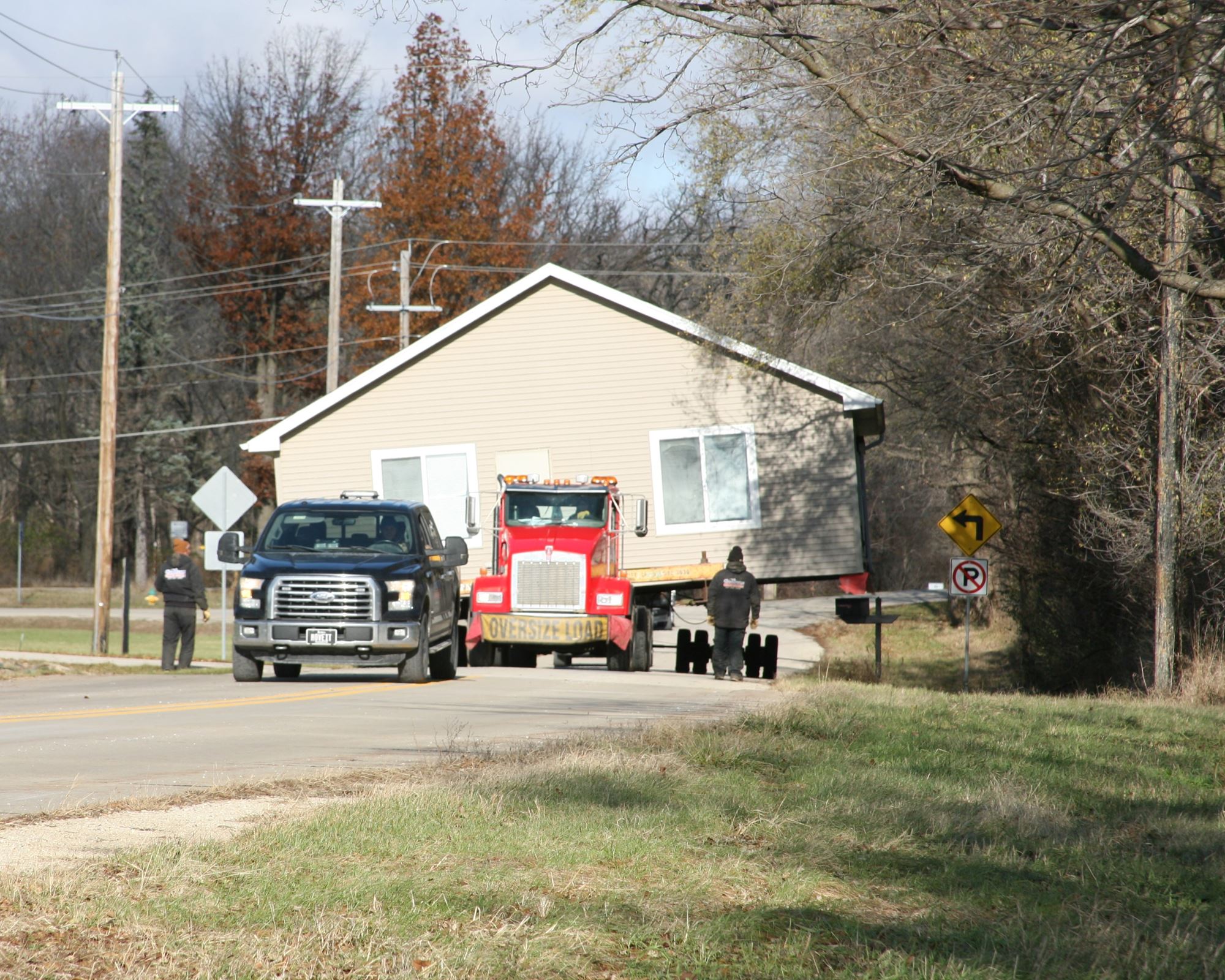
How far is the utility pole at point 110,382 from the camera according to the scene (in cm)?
2856

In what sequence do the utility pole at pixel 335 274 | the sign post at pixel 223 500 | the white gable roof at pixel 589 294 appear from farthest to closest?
the utility pole at pixel 335 274 < the white gable roof at pixel 589 294 < the sign post at pixel 223 500

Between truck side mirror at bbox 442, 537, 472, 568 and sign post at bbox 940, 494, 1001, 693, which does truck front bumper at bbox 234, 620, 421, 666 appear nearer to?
truck side mirror at bbox 442, 537, 472, 568

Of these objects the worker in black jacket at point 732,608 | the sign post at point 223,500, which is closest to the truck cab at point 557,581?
the worker in black jacket at point 732,608

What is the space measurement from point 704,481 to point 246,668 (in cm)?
1378

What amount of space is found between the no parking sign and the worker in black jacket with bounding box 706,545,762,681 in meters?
3.35

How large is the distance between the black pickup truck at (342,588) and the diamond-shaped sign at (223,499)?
288 inches

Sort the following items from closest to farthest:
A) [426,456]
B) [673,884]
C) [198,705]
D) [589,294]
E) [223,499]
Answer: [673,884], [198,705], [223,499], [589,294], [426,456]

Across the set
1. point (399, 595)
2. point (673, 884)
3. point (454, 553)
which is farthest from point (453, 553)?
point (673, 884)

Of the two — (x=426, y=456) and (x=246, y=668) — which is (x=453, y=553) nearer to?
(x=246, y=668)

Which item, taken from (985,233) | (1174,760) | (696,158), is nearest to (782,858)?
(1174,760)

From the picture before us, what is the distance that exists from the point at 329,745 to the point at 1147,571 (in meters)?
16.2

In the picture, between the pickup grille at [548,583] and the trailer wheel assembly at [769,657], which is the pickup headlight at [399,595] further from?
the trailer wheel assembly at [769,657]

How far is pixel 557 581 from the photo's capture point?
79.2ft

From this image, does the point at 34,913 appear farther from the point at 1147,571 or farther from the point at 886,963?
the point at 1147,571
